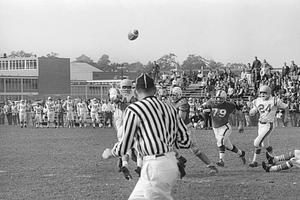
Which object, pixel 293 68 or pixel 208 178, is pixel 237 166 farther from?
pixel 293 68

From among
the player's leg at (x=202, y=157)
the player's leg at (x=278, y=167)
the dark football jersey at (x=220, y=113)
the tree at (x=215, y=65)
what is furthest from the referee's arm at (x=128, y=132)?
the tree at (x=215, y=65)

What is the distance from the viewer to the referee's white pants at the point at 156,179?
5414mm

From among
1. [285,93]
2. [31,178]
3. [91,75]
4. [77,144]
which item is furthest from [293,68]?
[91,75]

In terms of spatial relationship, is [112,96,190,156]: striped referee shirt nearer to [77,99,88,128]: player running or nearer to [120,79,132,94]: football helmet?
[120,79,132,94]: football helmet

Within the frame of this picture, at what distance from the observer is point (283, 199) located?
851 cm

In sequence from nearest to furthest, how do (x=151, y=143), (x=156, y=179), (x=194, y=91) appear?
(x=156, y=179)
(x=151, y=143)
(x=194, y=91)

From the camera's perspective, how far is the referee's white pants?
5414 millimetres

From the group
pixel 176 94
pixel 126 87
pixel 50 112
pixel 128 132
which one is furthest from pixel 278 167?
pixel 50 112

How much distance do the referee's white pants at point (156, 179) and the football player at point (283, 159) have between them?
5.23 metres

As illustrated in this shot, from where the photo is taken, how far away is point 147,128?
5.53 meters

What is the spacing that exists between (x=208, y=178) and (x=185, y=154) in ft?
15.9

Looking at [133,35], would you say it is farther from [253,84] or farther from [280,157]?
[253,84]

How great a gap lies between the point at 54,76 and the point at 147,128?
59.1 metres

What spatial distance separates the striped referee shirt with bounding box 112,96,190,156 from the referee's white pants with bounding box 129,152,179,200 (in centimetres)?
9
